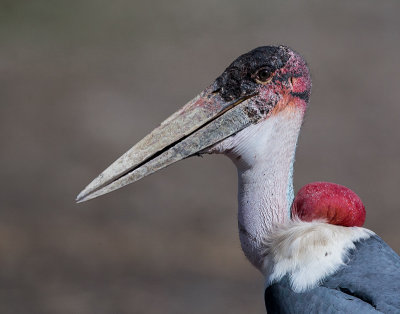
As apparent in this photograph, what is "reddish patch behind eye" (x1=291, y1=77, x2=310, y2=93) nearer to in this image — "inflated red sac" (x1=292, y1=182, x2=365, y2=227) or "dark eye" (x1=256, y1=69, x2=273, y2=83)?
"dark eye" (x1=256, y1=69, x2=273, y2=83)

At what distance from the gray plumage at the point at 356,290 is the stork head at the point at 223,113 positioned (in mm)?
815

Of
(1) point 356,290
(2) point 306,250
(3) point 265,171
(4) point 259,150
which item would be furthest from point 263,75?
(1) point 356,290

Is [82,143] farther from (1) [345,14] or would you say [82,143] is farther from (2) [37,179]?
(1) [345,14]

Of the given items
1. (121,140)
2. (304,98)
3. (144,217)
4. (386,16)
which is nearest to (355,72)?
Result: (386,16)

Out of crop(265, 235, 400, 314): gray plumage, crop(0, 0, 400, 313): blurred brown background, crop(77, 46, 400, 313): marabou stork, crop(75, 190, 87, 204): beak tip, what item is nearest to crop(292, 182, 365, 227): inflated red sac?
crop(77, 46, 400, 313): marabou stork

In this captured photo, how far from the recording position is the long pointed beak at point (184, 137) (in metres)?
4.61

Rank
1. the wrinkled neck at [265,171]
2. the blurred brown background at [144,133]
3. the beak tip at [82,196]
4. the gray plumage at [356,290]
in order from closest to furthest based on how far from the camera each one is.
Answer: the gray plumage at [356,290]
the beak tip at [82,196]
the wrinkled neck at [265,171]
the blurred brown background at [144,133]

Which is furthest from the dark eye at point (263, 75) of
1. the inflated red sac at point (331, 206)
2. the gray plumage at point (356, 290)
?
the gray plumage at point (356, 290)

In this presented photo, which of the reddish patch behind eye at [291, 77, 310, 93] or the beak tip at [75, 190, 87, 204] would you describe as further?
the reddish patch behind eye at [291, 77, 310, 93]

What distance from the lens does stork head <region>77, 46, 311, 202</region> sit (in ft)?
15.2

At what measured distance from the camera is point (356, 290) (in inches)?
163

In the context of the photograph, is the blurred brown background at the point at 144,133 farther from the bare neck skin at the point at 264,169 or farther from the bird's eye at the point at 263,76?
the bird's eye at the point at 263,76

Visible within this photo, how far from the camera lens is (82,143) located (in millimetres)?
12008

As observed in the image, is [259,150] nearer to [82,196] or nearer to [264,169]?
[264,169]
